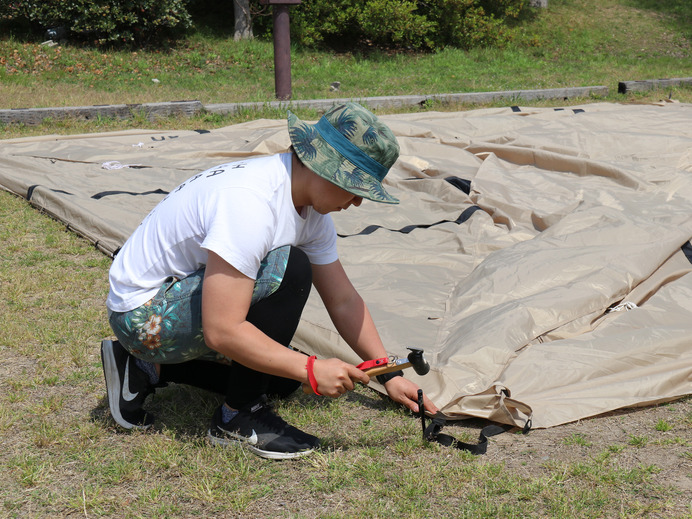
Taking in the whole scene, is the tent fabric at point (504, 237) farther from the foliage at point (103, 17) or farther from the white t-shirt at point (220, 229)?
the foliage at point (103, 17)

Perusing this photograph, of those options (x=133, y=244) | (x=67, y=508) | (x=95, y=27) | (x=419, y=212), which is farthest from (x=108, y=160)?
(x=95, y=27)

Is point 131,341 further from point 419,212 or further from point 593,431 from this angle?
point 419,212

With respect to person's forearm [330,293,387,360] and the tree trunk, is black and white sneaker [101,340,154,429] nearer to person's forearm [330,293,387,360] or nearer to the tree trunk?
person's forearm [330,293,387,360]

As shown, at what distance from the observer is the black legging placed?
208 centimetres

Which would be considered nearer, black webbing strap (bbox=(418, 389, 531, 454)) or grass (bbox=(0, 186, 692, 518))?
grass (bbox=(0, 186, 692, 518))

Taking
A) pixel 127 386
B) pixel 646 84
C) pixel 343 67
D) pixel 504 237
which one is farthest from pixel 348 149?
pixel 343 67

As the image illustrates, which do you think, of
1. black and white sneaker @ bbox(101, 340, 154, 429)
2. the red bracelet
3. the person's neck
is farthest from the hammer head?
black and white sneaker @ bbox(101, 340, 154, 429)

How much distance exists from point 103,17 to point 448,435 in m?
10.5

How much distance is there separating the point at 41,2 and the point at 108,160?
22.9 feet

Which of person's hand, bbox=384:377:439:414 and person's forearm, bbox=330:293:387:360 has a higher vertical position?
person's forearm, bbox=330:293:387:360

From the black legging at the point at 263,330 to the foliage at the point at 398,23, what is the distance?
36.1 ft

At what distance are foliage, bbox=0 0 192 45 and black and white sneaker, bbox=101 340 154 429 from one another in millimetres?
9774

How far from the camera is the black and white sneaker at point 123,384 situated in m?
2.27

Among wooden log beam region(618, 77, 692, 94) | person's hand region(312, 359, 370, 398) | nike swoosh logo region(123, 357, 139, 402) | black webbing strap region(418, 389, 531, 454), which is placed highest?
person's hand region(312, 359, 370, 398)
